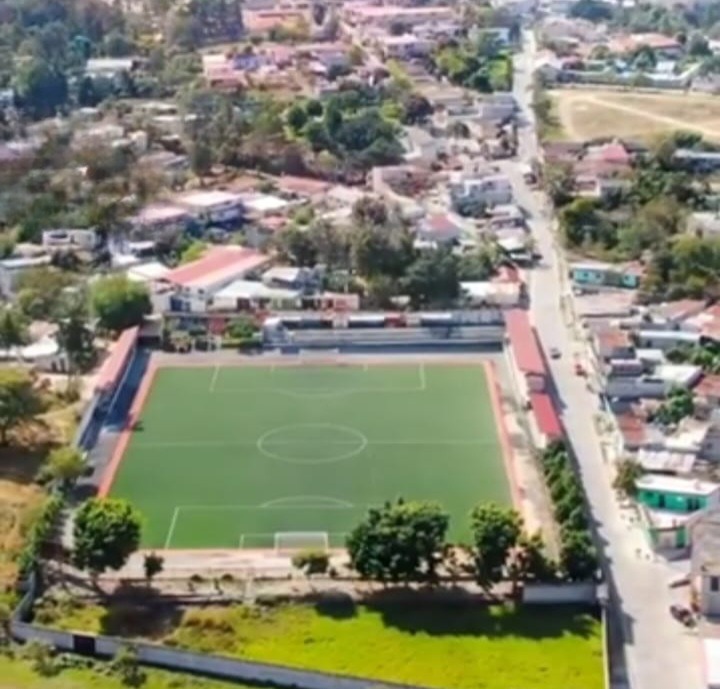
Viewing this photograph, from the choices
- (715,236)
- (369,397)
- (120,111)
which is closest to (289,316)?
(369,397)

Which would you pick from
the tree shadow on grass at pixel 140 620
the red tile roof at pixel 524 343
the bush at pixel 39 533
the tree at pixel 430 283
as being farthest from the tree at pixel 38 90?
the tree shadow on grass at pixel 140 620

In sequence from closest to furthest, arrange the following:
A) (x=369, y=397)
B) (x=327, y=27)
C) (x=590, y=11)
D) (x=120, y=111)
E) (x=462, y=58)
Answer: (x=369, y=397) → (x=120, y=111) → (x=462, y=58) → (x=327, y=27) → (x=590, y=11)

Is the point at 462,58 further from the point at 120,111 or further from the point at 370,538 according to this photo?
the point at 370,538

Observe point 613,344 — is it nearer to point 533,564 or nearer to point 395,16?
point 533,564

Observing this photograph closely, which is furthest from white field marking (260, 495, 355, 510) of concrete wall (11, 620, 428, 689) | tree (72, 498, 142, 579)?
concrete wall (11, 620, 428, 689)

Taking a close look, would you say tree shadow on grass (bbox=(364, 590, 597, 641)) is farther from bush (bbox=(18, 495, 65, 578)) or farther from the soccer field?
bush (bbox=(18, 495, 65, 578))

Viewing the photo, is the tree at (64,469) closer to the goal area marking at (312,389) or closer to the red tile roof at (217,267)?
the goal area marking at (312,389)
